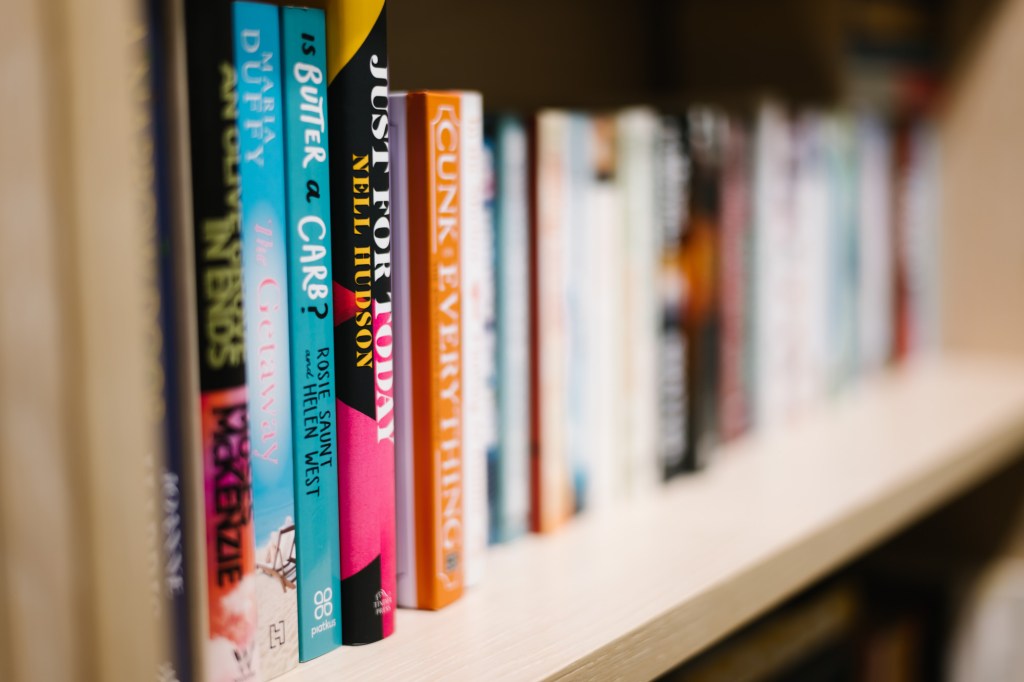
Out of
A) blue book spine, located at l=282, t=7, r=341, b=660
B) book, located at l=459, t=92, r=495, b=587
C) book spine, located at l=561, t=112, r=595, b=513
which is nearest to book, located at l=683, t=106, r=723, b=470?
book spine, located at l=561, t=112, r=595, b=513

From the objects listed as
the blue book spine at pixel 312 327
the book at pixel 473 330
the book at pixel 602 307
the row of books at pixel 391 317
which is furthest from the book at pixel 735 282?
the blue book spine at pixel 312 327

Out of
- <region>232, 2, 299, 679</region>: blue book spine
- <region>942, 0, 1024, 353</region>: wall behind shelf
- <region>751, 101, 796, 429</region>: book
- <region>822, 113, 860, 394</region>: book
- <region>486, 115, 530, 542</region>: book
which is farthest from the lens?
<region>942, 0, 1024, 353</region>: wall behind shelf

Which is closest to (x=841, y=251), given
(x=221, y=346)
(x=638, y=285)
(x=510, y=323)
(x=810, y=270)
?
(x=810, y=270)

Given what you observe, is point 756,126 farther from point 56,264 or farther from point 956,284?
point 56,264

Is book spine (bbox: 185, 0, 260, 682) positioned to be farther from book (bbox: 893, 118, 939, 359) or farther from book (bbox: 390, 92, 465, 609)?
→ book (bbox: 893, 118, 939, 359)

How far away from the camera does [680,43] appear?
99 cm

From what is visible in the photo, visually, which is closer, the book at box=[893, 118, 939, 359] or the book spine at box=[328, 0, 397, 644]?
the book spine at box=[328, 0, 397, 644]

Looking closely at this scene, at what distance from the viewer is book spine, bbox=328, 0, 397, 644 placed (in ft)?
1.44

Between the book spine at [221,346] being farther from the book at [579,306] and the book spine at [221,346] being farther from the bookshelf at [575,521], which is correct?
the book at [579,306]

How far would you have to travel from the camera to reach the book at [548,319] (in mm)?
575

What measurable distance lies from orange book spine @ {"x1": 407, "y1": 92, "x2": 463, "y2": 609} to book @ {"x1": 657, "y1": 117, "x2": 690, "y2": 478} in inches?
8.4

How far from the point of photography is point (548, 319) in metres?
0.59

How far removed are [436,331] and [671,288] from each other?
0.24m

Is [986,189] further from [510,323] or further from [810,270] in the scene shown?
[510,323]
